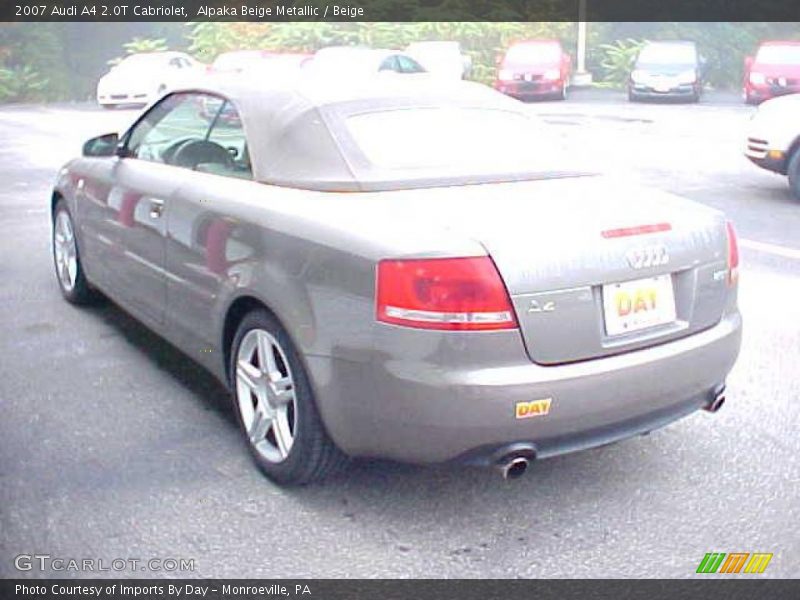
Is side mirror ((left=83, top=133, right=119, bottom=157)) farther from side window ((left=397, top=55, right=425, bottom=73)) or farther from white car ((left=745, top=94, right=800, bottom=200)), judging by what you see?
side window ((left=397, top=55, right=425, bottom=73))

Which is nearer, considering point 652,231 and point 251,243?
point 652,231

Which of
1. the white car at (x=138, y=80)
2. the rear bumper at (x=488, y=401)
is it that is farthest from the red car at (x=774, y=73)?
the rear bumper at (x=488, y=401)

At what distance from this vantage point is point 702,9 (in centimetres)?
2855

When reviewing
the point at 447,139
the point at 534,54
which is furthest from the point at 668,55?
the point at 447,139

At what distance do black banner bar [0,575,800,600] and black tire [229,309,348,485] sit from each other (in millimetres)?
494

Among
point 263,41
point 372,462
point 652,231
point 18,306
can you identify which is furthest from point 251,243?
point 263,41

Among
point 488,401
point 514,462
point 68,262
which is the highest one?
point 488,401

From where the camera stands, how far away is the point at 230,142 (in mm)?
3855

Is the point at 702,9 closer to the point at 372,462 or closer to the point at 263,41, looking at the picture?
the point at 263,41

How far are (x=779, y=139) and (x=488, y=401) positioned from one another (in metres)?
7.40

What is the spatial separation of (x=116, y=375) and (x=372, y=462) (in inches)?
59.8

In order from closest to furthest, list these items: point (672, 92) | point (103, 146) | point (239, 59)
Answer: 1. point (103, 146)
2. point (239, 59)
3. point (672, 92)

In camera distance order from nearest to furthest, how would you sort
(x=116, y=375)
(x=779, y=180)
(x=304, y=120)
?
1. (x=304, y=120)
2. (x=116, y=375)
3. (x=779, y=180)

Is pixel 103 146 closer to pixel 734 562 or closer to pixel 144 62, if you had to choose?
pixel 734 562
